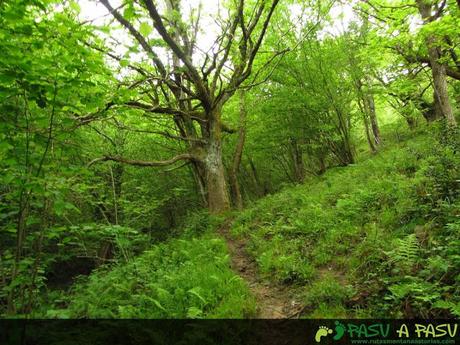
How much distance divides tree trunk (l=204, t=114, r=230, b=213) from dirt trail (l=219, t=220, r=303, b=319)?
439cm

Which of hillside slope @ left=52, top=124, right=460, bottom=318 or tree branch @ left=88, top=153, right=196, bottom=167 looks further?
tree branch @ left=88, top=153, right=196, bottom=167

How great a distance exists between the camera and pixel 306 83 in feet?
43.7

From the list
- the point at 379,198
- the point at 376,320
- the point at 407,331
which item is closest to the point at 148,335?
the point at 376,320

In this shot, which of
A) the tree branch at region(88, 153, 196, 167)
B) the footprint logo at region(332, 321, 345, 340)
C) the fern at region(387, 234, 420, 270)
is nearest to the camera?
the footprint logo at region(332, 321, 345, 340)

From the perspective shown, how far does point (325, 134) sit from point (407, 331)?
458 inches

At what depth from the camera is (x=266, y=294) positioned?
5.16 metres

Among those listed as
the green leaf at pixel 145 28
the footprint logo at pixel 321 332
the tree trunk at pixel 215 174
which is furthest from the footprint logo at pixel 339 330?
the tree trunk at pixel 215 174

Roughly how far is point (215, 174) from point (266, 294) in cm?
701

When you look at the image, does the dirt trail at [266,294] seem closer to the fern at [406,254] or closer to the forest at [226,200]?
the forest at [226,200]

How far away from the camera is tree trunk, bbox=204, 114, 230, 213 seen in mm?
11711

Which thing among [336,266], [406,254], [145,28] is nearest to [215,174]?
[336,266]

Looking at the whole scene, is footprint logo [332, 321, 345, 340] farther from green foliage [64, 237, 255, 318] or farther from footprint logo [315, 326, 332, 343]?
green foliage [64, 237, 255, 318]

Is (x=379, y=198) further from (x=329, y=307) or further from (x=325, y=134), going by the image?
(x=325, y=134)

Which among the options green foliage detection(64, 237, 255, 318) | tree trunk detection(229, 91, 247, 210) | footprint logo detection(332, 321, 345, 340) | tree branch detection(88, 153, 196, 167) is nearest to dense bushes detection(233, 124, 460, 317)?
footprint logo detection(332, 321, 345, 340)
